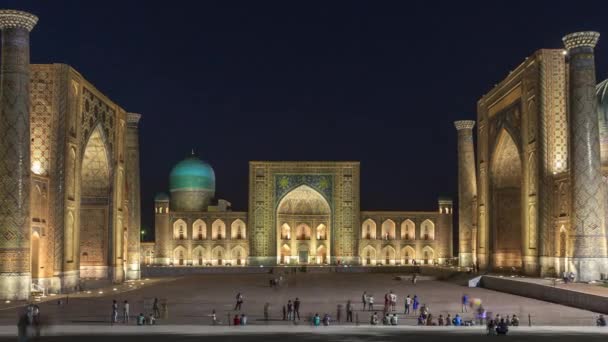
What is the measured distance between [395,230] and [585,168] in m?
25.6

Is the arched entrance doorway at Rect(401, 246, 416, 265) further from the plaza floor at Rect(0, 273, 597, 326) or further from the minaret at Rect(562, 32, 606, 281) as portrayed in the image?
the minaret at Rect(562, 32, 606, 281)

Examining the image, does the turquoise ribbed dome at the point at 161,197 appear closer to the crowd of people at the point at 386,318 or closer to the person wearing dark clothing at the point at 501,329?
the crowd of people at the point at 386,318

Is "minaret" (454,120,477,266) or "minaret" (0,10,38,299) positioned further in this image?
"minaret" (454,120,477,266)

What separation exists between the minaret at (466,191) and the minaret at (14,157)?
23.3 metres

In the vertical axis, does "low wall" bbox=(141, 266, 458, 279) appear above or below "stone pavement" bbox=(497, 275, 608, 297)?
below

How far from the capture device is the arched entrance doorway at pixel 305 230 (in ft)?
157

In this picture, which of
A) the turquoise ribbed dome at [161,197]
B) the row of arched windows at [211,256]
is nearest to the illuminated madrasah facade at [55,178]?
the row of arched windows at [211,256]

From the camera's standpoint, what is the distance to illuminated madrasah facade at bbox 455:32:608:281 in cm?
2298

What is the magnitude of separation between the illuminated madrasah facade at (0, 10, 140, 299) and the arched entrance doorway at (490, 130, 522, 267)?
16.4 metres

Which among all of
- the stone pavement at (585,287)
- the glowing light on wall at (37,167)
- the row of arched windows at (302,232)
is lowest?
the stone pavement at (585,287)

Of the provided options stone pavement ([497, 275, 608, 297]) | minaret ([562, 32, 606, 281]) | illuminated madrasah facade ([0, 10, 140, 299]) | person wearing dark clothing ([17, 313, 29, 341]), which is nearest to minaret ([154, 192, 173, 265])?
illuminated madrasah facade ([0, 10, 140, 299])

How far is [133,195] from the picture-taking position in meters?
33.6

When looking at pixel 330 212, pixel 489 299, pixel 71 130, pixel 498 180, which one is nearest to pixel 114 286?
pixel 71 130

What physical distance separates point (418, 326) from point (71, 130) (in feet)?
47.4
